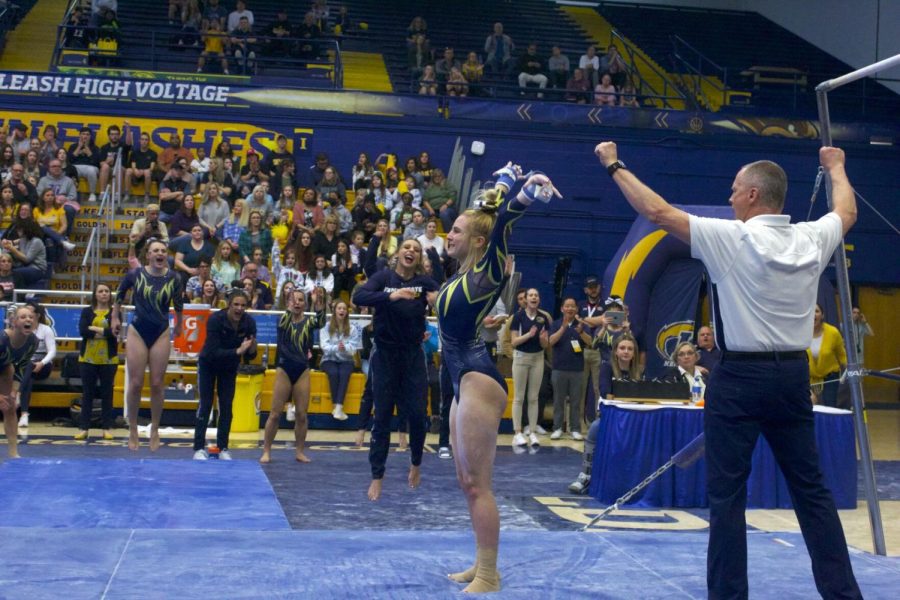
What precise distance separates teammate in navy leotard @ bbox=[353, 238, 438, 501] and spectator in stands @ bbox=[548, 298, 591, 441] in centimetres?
561

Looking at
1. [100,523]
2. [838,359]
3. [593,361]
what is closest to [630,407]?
[838,359]

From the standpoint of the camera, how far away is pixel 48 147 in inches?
638

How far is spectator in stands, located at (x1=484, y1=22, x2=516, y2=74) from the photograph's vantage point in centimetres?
2023

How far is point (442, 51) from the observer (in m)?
20.8

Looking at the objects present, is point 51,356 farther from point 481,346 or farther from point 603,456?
point 481,346

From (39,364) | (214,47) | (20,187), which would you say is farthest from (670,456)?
(214,47)

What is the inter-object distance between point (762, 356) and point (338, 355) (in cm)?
980

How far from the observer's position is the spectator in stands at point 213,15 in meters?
19.7

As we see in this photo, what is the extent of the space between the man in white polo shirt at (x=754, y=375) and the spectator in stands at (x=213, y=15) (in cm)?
1707

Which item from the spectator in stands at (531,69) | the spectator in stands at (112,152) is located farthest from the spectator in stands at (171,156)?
the spectator in stands at (531,69)

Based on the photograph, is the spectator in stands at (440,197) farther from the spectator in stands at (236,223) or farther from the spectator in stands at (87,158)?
the spectator in stands at (87,158)

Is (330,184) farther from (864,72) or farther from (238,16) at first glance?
(864,72)

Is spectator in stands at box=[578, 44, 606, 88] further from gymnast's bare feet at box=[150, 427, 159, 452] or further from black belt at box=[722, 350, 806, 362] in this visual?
black belt at box=[722, 350, 806, 362]

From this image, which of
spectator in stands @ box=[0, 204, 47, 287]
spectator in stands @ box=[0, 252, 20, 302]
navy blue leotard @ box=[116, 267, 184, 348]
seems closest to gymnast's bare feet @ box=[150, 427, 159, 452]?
navy blue leotard @ box=[116, 267, 184, 348]
